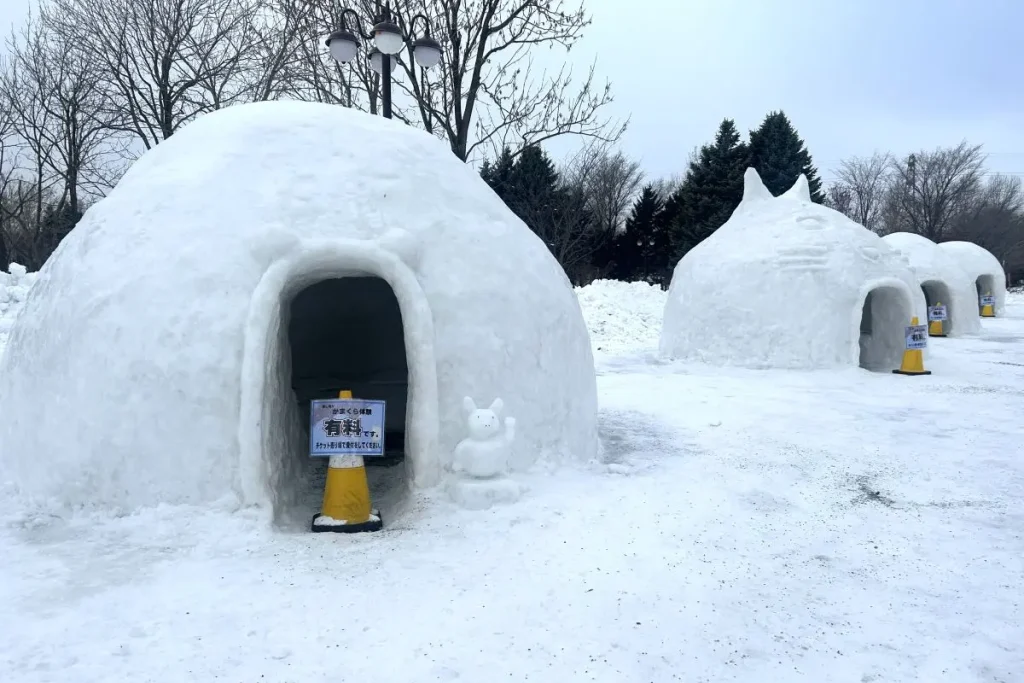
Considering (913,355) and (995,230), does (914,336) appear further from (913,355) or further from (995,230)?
(995,230)

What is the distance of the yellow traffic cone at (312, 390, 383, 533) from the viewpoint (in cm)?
402

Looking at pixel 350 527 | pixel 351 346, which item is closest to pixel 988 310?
pixel 351 346

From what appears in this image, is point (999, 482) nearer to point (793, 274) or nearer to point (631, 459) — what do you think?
point (631, 459)

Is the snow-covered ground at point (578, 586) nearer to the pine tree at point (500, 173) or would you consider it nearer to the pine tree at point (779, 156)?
the pine tree at point (500, 173)

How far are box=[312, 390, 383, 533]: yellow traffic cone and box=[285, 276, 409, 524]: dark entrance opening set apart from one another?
7.37ft

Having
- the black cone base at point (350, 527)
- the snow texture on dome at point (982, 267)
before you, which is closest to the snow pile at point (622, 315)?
the black cone base at point (350, 527)

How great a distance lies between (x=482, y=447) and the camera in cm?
426

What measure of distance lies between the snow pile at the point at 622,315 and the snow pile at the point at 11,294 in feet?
35.1

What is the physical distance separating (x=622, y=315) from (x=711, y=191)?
13.3 m

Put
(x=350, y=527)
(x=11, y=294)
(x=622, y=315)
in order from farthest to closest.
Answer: (x=622, y=315), (x=11, y=294), (x=350, y=527)

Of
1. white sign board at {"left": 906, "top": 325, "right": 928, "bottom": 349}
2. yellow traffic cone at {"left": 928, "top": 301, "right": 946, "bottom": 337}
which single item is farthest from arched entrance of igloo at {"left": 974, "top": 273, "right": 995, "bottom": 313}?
white sign board at {"left": 906, "top": 325, "right": 928, "bottom": 349}

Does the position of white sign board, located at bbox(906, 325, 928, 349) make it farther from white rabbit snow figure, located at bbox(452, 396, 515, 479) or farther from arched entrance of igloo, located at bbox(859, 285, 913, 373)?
white rabbit snow figure, located at bbox(452, 396, 515, 479)

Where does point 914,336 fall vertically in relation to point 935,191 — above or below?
below

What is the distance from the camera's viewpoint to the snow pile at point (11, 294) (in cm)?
1052
